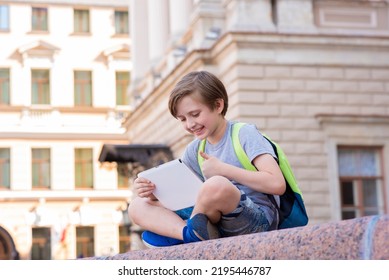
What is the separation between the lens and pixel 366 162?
1730 centimetres

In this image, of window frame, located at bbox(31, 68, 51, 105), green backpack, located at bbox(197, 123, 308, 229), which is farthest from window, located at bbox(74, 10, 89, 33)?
green backpack, located at bbox(197, 123, 308, 229)

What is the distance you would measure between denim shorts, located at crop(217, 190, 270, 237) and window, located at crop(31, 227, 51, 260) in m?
31.1

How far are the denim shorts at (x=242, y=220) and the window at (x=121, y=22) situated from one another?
1349 inches

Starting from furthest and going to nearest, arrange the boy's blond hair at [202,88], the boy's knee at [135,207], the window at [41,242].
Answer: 1. the window at [41,242]
2. the boy's knee at [135,207]
3. the boy's blond hair at [202,88]

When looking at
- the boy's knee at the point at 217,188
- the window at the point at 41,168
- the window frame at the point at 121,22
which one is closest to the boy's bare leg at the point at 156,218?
the boy's knee at the point at 217,188

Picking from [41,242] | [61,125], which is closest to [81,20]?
[61,125]

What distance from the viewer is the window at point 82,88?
120 feet

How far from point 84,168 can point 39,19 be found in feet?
18.7

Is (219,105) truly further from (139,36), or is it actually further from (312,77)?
(139,36)

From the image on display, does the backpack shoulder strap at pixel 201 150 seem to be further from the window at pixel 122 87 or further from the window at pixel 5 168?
the window at pixel 122 87

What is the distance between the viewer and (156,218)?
3934 millimetres

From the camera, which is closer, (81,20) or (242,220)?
(242,220)

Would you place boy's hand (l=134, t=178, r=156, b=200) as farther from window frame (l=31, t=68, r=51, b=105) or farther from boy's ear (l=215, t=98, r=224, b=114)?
window frame (l=31, t=68, r=51, b=105)
